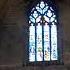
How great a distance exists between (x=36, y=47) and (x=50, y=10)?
1.29 metres

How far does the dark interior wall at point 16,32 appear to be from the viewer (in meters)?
11.9

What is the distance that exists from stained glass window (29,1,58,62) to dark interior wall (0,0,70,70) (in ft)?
0.83

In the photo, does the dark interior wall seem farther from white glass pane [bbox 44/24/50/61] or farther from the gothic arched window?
white glass pane [bbox 44/24/50/61]

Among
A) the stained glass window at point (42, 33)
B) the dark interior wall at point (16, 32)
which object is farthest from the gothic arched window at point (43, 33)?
the dark interior wall at point (16, 32)

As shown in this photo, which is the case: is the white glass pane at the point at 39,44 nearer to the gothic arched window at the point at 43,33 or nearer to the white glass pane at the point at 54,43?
the gothic arched window at the point at 43,33

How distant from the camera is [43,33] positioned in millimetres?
12344

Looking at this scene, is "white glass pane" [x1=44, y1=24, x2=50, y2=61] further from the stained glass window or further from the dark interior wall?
the dark interior wall

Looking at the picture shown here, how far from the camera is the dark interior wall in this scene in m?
11.9

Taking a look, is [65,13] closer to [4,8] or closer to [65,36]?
[65,36]

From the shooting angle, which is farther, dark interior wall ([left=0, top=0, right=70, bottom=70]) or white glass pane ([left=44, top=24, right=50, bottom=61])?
white glass pane ([left=44, top=24, right=50, bottom=61])

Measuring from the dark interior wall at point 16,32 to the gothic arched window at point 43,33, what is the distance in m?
0.25

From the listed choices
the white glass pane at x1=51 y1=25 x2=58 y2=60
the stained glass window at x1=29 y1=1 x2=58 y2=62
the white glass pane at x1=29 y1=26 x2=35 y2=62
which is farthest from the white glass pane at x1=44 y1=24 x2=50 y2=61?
the white glass pane at x1=29 y1=26 x2=35 y2=62

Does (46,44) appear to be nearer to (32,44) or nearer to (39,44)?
(39,44)

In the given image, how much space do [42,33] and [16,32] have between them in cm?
84
